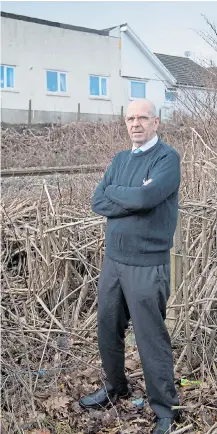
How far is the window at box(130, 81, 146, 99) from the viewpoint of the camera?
31.4 metres

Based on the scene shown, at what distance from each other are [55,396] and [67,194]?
256 centimetres

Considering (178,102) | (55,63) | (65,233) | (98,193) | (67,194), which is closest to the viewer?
(98,193)

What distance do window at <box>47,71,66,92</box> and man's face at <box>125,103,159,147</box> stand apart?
2570 cm

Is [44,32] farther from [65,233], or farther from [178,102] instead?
[65,233]

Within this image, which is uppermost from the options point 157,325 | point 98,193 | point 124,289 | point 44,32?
point 44,32

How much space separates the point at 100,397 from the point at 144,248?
3.76 ft

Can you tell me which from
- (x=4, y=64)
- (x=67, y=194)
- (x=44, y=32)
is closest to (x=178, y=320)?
(x=67, y=194)

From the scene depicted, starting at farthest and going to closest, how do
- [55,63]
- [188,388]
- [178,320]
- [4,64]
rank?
[55,63] → [4,64] → [178,320] → [188,388]

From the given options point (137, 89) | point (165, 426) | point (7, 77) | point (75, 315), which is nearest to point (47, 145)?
point (7, 77)

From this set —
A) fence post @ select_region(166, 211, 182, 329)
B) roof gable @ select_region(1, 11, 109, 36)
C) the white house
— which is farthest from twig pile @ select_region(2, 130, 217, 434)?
roof gable @ select_region(1, 11, 109, 36)

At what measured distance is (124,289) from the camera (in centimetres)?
306

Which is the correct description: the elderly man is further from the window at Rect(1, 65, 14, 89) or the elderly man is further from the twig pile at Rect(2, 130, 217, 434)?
the window at Rect(1, 65, 14, 89)

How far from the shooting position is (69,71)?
93.8 feet

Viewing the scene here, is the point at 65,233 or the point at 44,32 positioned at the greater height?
the point at 44,32
